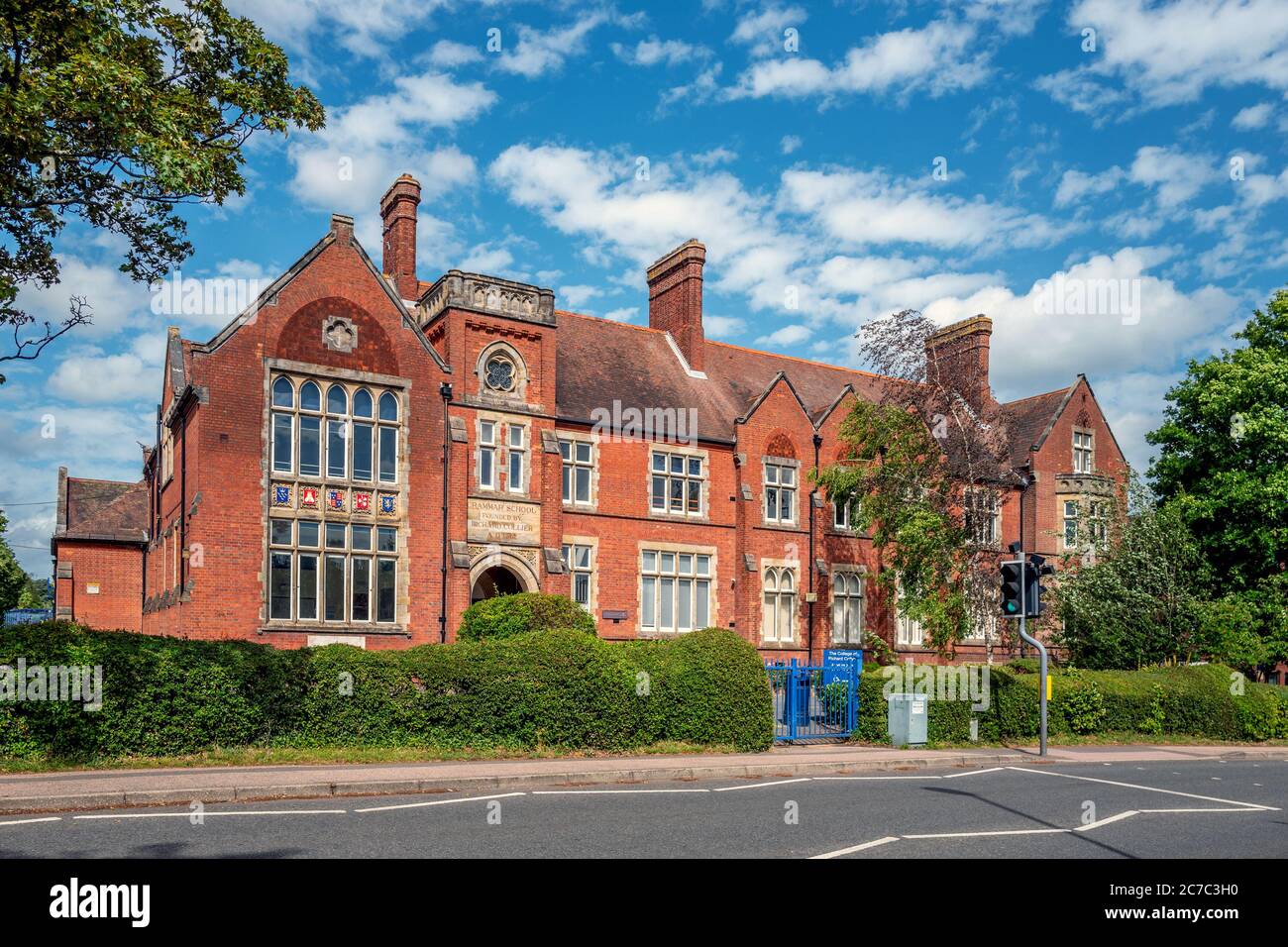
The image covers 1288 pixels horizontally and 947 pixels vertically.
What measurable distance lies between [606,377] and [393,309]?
26.4ft

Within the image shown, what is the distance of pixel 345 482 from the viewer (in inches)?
1060

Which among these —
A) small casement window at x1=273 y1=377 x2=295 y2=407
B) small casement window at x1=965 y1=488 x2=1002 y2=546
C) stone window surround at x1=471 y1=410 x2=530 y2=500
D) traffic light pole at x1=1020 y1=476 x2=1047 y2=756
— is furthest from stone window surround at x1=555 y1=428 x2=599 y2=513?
traffic light pole at x1=1020 y1=476 x2=1047 y2=756

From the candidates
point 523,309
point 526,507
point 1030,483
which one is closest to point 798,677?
point 526,507

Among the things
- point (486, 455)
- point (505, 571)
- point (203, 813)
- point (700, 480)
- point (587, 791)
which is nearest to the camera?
point (203, 813)

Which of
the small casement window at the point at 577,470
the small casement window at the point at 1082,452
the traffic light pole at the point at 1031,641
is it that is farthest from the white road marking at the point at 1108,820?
the small casement window at the point at 1082,452

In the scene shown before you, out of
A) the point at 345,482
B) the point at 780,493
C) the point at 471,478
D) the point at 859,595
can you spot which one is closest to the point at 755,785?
the point at 345,482

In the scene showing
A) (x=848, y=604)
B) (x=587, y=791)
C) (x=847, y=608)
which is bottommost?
(x=587, y=791)

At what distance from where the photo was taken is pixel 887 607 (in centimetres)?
3794

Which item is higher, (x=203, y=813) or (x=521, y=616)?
(x=521, y=616)

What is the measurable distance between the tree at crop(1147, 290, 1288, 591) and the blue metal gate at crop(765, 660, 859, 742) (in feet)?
68.5

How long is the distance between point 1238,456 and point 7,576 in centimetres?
6576

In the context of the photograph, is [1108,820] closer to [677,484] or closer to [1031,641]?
[1031,641]

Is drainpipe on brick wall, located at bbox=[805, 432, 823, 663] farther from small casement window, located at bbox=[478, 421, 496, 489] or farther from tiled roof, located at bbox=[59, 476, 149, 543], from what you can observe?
tiled roof, located at bbox=[59, 476, 149, 543]
